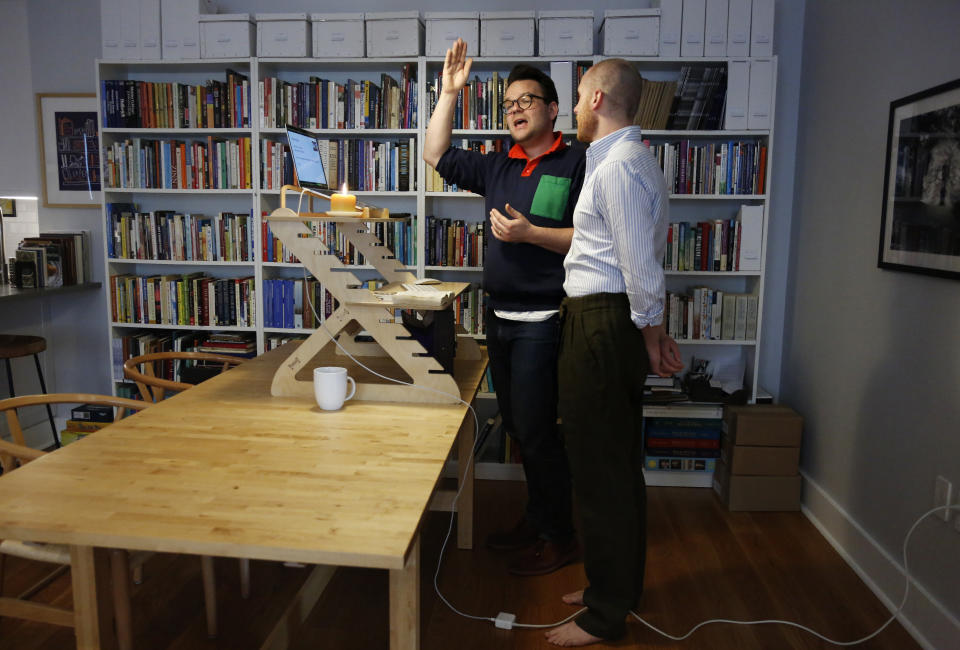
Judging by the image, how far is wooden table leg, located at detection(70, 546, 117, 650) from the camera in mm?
1146

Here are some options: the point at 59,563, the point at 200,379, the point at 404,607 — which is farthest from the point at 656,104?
the point at 59,563

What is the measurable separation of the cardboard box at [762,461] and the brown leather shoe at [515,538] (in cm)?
103

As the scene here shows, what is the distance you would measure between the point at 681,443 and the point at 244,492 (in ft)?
8.39

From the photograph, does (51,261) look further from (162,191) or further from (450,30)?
(450,30)

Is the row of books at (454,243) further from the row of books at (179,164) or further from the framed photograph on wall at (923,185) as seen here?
the framed photograph on wall at (923,185)

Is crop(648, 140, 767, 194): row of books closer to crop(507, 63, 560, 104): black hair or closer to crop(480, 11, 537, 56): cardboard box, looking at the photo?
crop(480, 11, 537, 56): cardboard box

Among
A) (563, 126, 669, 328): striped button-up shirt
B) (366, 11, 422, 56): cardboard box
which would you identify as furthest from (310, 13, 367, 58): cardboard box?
(563, 126, 669, 328): striped button-up shirt

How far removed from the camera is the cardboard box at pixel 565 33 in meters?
3.19

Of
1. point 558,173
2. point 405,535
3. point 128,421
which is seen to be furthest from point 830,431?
point 128,421

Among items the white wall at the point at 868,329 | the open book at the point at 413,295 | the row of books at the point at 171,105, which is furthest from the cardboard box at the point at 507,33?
the open book at the point at 413,295

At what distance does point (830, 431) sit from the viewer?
289 centimetres

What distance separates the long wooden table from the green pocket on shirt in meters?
0.82

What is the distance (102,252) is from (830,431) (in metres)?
3.86

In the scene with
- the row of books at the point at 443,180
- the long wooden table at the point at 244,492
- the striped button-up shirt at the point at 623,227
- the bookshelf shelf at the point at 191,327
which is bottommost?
the bookshelf shelf at the point at 191,327
